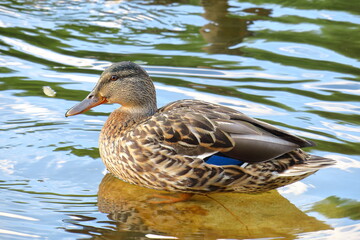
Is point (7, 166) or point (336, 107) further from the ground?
point (336, 107)

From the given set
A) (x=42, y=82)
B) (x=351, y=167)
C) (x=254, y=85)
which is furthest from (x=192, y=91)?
(x=351, y=167)

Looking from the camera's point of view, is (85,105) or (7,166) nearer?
(7,166)

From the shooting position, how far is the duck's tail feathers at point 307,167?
642 centimetres

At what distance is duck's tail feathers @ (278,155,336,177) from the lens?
6.42 m

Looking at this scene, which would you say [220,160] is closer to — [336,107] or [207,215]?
[207,215]

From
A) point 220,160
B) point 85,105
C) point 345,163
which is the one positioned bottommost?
point 345,163

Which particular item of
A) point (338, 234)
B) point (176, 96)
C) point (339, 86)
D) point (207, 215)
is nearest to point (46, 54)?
point (176, 96)

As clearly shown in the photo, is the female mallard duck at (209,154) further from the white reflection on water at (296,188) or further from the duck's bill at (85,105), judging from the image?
the duck's bill at (85,105)

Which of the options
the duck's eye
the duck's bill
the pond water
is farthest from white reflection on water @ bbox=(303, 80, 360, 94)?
the duck's bill

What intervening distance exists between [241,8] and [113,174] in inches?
241

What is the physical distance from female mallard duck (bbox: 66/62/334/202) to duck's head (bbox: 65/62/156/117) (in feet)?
1.47

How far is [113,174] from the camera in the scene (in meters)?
7.02

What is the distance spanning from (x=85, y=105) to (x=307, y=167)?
2.22m

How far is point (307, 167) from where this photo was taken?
6.44m
